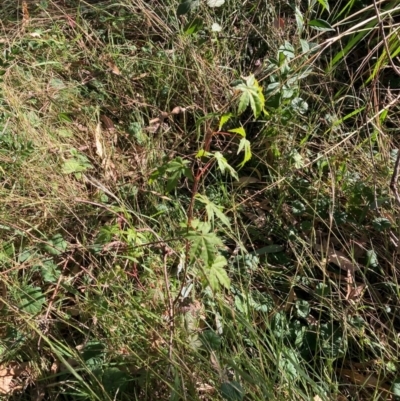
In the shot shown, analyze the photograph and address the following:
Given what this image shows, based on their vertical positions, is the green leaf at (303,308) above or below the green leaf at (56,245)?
below

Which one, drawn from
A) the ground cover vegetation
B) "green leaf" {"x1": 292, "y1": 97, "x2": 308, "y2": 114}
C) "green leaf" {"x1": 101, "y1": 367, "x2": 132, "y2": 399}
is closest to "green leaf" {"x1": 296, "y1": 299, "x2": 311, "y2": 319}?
Result: the ground cover vegetation

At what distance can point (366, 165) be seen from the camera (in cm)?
211

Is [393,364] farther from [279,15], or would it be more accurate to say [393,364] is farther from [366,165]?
[279,15]

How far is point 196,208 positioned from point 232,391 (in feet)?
2.51

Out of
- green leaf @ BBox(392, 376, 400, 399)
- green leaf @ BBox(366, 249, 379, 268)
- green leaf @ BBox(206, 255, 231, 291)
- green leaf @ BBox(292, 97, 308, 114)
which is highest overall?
green leaf @ BBox(206, 255, 231, 291)

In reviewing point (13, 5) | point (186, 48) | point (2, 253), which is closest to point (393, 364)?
point (2, 253)

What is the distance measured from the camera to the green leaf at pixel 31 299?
5.86 feet

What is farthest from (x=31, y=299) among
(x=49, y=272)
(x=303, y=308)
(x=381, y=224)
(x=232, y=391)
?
(x=381, y=224)

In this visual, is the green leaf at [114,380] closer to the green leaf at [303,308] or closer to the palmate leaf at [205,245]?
the palmate leaf at [205,245]

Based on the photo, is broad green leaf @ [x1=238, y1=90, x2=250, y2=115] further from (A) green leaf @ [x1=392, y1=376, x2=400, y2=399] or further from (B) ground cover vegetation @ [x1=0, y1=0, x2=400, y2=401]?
(A) green leaf @ [x1=392, y1=376, x2=400, y2=399]

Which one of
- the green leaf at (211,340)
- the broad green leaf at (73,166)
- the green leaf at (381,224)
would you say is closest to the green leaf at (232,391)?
the green leaf at (211,340)

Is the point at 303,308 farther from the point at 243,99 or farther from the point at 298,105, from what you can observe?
the point at 298,105

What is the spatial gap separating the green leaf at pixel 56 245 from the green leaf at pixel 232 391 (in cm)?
76

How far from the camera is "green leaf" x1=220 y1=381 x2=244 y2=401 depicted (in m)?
1.43
